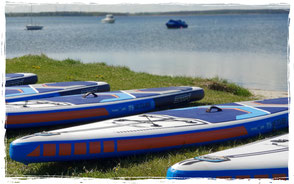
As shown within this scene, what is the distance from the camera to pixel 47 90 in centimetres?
678

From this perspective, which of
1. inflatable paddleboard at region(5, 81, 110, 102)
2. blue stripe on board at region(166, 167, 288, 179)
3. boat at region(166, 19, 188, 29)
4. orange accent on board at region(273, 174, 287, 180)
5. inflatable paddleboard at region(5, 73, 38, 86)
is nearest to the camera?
blue stripe on board at region(166, 167, 288, 179)

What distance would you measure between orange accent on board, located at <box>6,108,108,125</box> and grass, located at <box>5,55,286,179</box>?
0.19 metres

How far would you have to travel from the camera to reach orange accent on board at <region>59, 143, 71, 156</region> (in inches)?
157

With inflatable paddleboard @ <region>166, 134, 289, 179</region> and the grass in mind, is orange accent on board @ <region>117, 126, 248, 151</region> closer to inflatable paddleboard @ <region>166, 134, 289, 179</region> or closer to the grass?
the grass

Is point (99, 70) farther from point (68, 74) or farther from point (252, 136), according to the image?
point (252, 136)

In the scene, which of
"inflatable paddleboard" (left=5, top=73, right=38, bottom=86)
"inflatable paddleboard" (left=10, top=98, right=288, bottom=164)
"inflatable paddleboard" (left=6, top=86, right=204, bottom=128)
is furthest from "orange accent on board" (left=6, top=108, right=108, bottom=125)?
"inflatable paddleboard" (left=5, top=73, right=38, bottom=86)

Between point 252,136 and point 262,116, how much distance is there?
377mm

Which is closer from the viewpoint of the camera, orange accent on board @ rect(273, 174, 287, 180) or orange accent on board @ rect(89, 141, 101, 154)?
orange accent on board @ rect(273, 174, 287, 180)

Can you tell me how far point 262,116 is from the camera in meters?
5.39

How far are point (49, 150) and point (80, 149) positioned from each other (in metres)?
0.32

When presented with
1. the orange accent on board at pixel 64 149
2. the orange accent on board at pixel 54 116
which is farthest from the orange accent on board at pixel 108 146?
the orange accent on board at pixel 54 116

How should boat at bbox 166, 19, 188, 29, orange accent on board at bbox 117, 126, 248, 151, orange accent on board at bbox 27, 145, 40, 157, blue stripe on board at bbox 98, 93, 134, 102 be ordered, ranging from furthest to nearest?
1. boat at bbox 166, 19, 188, 29
2. blue stripe on board at bbox 98, 93, 134, 102
3. orange accent on board at bbox 117, 126, 248, 151
4. orange accent on board at bbox 27, 145, 40, 157

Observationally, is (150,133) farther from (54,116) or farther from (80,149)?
(54,116)

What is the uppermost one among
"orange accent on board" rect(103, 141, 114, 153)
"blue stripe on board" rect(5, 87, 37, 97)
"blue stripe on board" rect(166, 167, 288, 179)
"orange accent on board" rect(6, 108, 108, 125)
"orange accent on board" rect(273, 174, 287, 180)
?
"blue stripe on board" rect(166, 167, 288, 179)
